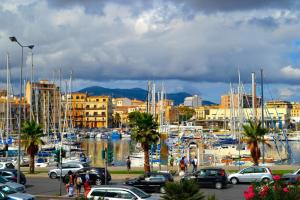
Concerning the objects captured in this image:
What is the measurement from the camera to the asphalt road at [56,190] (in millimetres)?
31947

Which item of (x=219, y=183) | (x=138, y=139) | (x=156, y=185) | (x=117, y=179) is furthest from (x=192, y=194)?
(x=138, y=139)

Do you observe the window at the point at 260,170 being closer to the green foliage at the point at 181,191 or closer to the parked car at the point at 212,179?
the parked car at the point at 212,179

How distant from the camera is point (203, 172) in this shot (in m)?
36.2

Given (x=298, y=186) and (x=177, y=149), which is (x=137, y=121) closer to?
(x=298, y=186)

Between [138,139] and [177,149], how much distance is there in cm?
4948

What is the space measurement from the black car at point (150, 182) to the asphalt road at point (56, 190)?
2.87 meters

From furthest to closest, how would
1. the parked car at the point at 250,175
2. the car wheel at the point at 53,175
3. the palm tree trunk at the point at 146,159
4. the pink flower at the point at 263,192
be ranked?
the car wheel at the point at 53,175
the palm tree trunk at the point at 146,159
the parked car at the point at 250,175
the pink flower at the point at 263,192

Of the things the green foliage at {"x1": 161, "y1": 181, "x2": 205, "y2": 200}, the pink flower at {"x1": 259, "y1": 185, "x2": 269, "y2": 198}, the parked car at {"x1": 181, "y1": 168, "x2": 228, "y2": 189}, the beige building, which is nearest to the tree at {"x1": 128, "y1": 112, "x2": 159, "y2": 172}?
the parked car at {"x1": 181, "y1": 168, "x2": 228, "y2": 189}

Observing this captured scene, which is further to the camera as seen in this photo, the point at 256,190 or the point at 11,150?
the point at 11,150

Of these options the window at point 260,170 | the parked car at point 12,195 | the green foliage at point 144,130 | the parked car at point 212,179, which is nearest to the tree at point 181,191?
the parked car at point 12,195

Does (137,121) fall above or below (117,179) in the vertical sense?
above

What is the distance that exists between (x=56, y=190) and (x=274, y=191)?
24.0 meters

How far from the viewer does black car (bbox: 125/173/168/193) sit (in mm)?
33125

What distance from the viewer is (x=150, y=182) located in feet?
109
